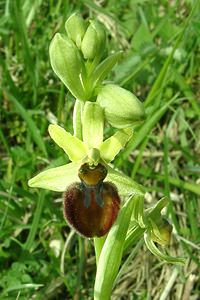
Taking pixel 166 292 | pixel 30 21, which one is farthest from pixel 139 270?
pixel 30 21

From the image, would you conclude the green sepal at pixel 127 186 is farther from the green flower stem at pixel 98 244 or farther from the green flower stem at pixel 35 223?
the green flower stem at pixel 35 223

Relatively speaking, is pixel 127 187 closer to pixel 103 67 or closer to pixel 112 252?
pixel 112 252

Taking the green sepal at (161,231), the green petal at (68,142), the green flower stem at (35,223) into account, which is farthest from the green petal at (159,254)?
the green flower stem at (35,223)

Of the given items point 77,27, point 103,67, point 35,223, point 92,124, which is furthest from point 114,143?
point 35,223

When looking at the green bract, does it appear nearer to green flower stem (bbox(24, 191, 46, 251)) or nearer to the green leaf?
the green leaf

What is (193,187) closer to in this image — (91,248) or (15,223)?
(91,248)

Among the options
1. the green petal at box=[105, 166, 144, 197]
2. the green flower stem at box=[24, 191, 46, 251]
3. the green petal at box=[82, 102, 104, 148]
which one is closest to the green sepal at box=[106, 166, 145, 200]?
the green petal at box=[105, 166, 144, 197]
